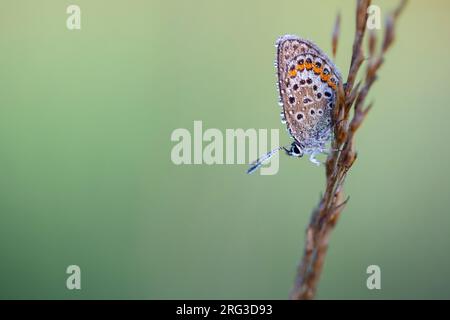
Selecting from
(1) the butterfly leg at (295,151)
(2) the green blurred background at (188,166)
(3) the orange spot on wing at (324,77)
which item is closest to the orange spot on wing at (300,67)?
(3) the orange spot on wing at (324,77)

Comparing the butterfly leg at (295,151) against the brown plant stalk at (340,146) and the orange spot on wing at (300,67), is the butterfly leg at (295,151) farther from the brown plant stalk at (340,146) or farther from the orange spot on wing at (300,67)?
the brown plant stalk at (340,146)

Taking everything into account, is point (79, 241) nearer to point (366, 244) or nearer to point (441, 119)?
point (366, 244)

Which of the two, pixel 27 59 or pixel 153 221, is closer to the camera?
pixel 153 221

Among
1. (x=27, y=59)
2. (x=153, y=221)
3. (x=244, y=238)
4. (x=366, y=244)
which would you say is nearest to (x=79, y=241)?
(x=153, y=221)

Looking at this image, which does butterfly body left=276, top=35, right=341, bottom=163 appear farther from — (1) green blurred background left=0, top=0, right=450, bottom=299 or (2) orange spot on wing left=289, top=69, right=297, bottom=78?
(1) green blurred background left=0, top=0, right=450, bottom=299

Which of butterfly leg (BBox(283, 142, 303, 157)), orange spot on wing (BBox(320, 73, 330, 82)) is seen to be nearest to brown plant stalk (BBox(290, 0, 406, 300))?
orange spot on wing (BBox(320, 73, 330, 82))

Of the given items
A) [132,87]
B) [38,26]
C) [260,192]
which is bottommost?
[260,192]
